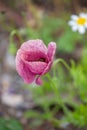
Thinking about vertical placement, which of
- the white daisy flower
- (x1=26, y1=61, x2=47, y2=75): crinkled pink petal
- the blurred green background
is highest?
(x1=26, y1=61, x2=47, y2=75): crinkled pink petal

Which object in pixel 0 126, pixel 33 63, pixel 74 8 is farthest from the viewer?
pixel 74 8

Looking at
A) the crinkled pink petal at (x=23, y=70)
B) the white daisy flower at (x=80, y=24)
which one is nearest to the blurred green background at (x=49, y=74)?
the white daisy flower at (x=80, y=24)

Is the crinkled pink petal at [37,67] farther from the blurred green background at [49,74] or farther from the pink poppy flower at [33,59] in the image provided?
the blurred green background at [49,74]

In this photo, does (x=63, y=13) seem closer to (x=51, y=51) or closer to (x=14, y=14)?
(x=14, y=14)

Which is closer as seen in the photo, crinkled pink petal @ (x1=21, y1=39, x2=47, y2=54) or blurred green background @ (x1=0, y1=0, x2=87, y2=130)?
crinkled pink petal @ (x1=21, y1=39, x2=47, y2=54)

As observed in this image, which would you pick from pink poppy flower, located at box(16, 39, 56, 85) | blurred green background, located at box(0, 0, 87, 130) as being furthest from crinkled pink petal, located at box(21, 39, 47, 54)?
blurred green background, located at box(0, 0, 87, 130)

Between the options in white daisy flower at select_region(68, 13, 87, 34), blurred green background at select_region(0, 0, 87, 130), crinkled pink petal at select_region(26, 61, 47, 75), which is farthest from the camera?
white daisy flower at select_region(68, 13, 87, 34)

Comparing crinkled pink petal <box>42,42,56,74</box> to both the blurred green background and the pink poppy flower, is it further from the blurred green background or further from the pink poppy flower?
the blurred green background

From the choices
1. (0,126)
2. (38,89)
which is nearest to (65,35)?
(38,89)

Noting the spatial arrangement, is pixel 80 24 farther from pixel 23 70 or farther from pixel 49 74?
pixel 23 70
